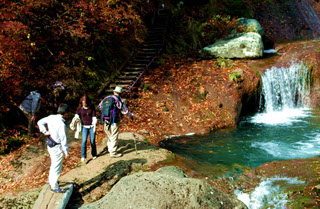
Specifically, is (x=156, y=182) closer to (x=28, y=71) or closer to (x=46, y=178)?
(x=46, y=178)

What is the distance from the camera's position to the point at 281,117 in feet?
44.1

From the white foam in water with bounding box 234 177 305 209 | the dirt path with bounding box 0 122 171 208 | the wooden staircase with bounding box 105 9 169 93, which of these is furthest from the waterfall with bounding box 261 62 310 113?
the dirt path with bounding box 0 122 171 208

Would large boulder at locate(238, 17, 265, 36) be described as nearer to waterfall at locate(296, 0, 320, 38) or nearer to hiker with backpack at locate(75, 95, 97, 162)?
waterfall at locate(296, 0, 320, 38)

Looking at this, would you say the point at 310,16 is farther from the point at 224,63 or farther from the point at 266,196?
the point at 266,196

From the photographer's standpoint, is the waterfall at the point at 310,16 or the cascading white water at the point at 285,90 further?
the waterfall at the point at 310,16

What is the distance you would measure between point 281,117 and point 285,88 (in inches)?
87.3

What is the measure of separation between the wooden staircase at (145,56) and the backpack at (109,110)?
17.4 ft

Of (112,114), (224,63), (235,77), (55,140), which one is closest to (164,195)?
(55,140)

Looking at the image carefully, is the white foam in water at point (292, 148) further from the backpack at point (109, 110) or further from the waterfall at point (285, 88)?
the backpack at point (109, 110)

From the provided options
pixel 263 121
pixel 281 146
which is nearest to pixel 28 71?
pixel 281 146

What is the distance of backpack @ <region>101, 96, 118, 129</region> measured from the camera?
7.37 m

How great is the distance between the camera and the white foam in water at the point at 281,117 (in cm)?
1271

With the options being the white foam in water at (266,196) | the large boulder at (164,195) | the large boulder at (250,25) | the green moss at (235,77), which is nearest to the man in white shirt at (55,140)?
the large boulder at (164,195)

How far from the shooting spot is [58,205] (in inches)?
A: 209
